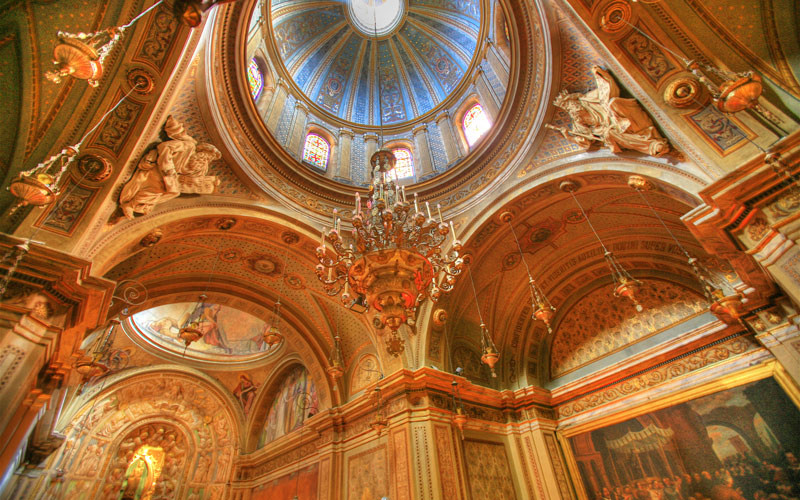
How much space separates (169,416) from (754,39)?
17.7 m

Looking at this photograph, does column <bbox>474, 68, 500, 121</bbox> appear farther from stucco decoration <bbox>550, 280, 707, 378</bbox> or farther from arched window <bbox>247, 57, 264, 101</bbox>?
arched window <bbox>247, 57, 264, 101</bbox>

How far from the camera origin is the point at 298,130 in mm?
10375

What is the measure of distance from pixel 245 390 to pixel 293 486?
5.13 metres

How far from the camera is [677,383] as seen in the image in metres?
7.14

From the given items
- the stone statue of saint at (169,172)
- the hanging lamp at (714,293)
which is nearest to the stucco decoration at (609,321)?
the hanging lamp at (714,293)

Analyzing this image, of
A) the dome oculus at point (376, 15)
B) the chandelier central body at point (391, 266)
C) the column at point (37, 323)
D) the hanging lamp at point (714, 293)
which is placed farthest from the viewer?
the dome oculus at point (376, 15)

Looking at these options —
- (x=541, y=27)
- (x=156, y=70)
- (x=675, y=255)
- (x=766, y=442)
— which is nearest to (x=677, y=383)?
(x=766, y=442)

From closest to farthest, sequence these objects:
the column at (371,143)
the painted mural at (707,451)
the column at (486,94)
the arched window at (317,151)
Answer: the painted mural at (707,451) → the column at (486,94) → the arched window at (317,151) → the column at (371,143)

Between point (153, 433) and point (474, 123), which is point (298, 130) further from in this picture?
point (153, 433)

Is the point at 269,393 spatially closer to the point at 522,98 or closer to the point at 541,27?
the point at 522,98

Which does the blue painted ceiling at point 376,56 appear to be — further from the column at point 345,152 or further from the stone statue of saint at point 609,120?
the stone statue of saint at point 609,120

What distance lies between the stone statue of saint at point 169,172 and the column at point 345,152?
397cm

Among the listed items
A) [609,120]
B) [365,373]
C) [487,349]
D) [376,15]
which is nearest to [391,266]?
[487,349]

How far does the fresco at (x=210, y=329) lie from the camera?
13.2 metres
